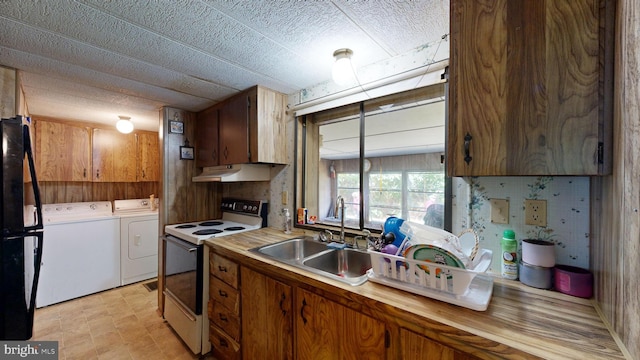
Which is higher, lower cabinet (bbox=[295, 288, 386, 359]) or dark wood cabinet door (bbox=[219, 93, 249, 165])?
dark wood cabinet door (bbox=[219, 93, 249, 165])

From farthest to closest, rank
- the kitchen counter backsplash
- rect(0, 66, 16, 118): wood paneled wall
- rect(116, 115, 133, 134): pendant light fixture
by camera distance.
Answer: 1. rect(116, 115, 133, 134): pendant light fixture
2. rect(0, 66, 16, 118): wood paneled wall
3. the kitchen counter backsplash

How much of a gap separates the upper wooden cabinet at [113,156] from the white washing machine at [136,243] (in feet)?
1.28

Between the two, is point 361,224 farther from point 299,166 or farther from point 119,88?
point 119,88

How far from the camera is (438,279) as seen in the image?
3.16 ft

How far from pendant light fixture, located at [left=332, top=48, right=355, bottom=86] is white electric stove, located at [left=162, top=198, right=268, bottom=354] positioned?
1.42 m

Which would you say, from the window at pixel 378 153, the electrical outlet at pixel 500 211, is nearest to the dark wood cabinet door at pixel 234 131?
the window at pixel 378 153

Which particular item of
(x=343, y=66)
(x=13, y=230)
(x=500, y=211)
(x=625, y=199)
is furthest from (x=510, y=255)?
(x=13, y=230)

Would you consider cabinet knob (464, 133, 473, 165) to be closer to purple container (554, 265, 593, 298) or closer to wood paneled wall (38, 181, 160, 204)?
purple container (554, 265, 593, 298)

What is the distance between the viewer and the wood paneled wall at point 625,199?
0.64m

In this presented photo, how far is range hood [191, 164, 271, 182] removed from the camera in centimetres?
217

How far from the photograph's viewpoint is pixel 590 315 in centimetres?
86

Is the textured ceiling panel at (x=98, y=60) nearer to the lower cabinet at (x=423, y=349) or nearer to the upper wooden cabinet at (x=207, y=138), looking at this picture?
the upper wooden cabinet at (x=207, y=138)

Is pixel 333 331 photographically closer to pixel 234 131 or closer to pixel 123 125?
pixel 234 131

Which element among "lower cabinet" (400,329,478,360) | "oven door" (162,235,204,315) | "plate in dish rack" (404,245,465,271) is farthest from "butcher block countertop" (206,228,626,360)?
"oven door" (162,235,204,315)
